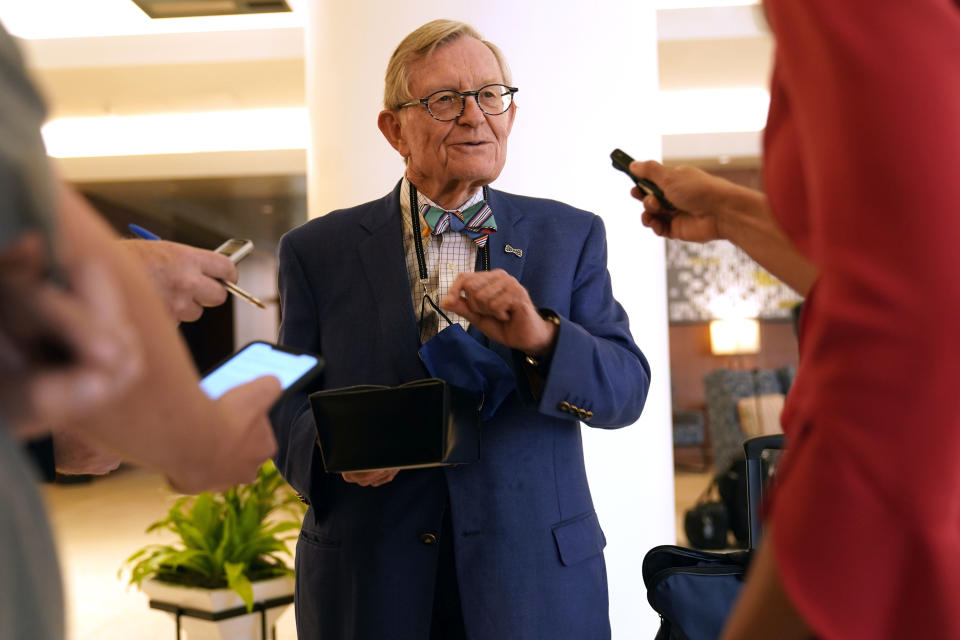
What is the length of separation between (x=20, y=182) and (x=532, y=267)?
1.24 meters

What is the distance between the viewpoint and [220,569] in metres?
3.24

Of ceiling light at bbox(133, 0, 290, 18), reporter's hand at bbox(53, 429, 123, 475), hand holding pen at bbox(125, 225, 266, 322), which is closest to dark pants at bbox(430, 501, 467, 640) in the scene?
reporter's hand at bbox(53, 429, 123, 475)

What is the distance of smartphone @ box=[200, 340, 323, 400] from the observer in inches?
35.4

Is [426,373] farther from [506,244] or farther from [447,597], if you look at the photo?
[447,597]

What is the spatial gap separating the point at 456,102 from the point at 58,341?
129 centimetres

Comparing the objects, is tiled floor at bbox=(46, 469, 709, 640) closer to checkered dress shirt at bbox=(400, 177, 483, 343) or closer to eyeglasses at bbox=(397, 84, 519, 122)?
checkered dress shirt at bbox=(400, 177, 483, 343)

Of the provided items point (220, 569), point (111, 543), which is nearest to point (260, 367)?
point (220, 569)

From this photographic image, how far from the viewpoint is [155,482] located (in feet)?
35.2

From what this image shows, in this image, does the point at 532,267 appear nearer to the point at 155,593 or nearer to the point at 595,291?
the point at 595,291

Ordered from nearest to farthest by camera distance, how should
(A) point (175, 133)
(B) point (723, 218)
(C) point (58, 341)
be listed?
(C) point (58, 341)
(B) point (723, 218)
(A) point (175, 133)

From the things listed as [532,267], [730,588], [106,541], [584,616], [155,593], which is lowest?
[106,541]

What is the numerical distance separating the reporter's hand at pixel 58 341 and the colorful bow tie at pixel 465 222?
117cm

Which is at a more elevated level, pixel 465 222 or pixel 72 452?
pixel 465 222

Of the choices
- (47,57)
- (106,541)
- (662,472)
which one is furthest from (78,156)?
(662,472)
